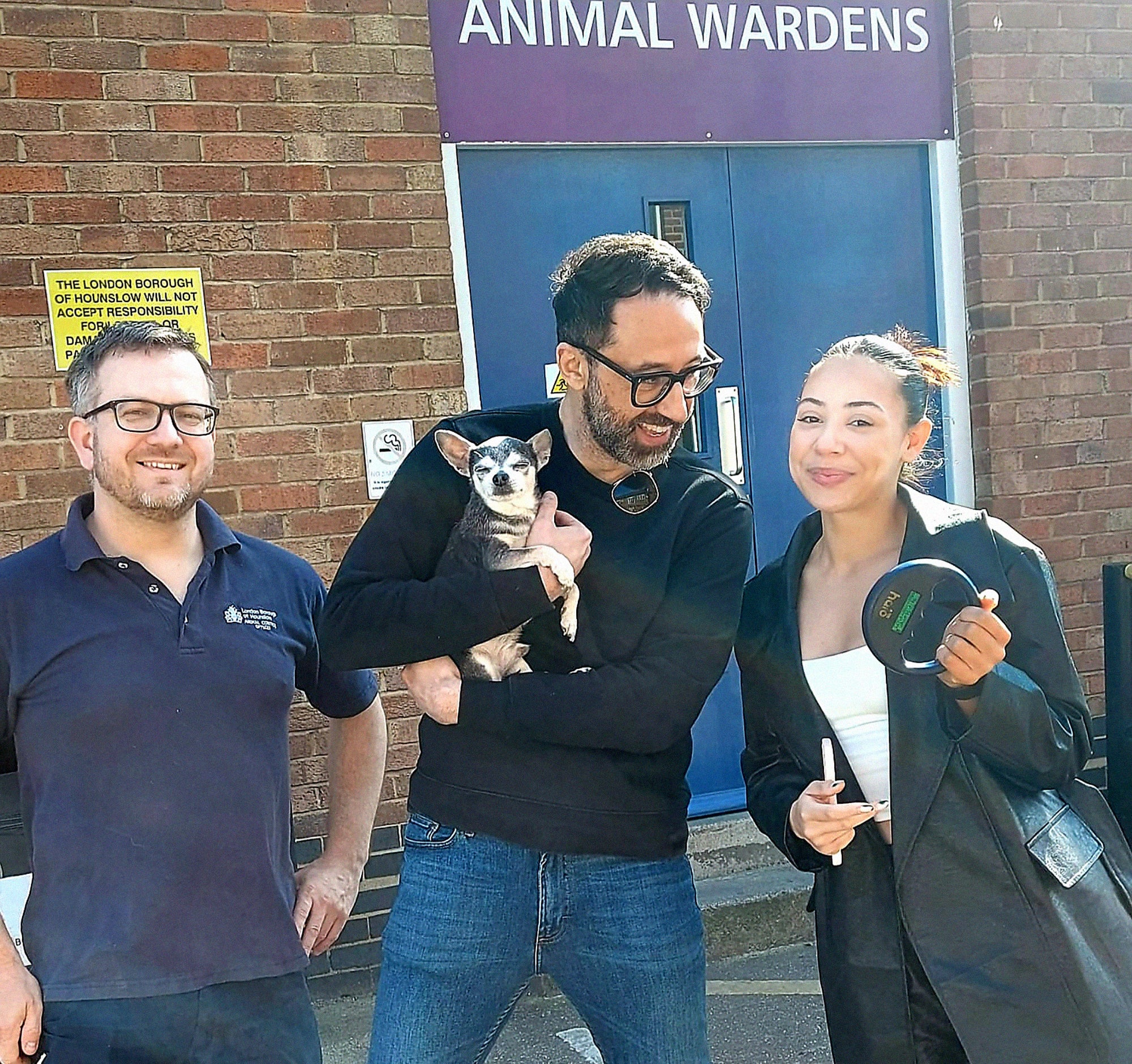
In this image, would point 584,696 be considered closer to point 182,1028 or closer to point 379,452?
point 182,1028

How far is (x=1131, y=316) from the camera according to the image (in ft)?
17.6

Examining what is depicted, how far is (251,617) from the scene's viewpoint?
2.48 m

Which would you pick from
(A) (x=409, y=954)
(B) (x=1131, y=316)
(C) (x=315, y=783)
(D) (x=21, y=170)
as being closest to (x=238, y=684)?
(A) (x=409, y=954)

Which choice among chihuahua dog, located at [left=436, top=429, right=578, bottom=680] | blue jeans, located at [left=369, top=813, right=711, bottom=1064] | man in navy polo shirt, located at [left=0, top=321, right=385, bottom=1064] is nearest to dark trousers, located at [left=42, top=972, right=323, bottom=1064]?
man in navy polo shirt, located at [left=0, top=321, right=385, bottom=1064]

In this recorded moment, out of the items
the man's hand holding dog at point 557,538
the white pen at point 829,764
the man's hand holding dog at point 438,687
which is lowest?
the white pen at point 829,764

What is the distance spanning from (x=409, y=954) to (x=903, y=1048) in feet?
3.12

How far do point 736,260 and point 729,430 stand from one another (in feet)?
2.40

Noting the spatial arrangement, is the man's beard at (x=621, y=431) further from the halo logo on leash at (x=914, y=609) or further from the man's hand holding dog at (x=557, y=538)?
the halo logo on leash at (x=914, y=609)

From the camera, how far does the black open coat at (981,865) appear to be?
2.05m

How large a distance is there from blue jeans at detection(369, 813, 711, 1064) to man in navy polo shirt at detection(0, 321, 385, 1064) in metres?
0.31

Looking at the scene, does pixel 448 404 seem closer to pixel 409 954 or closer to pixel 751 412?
pixel 751 412

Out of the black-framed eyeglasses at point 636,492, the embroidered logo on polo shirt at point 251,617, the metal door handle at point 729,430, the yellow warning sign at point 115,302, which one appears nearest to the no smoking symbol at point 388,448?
the yellow warning sign at point 115,302

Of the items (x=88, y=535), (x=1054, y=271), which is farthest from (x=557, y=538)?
(x=1054, y=271)

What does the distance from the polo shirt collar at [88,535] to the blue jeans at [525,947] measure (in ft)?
2.53
